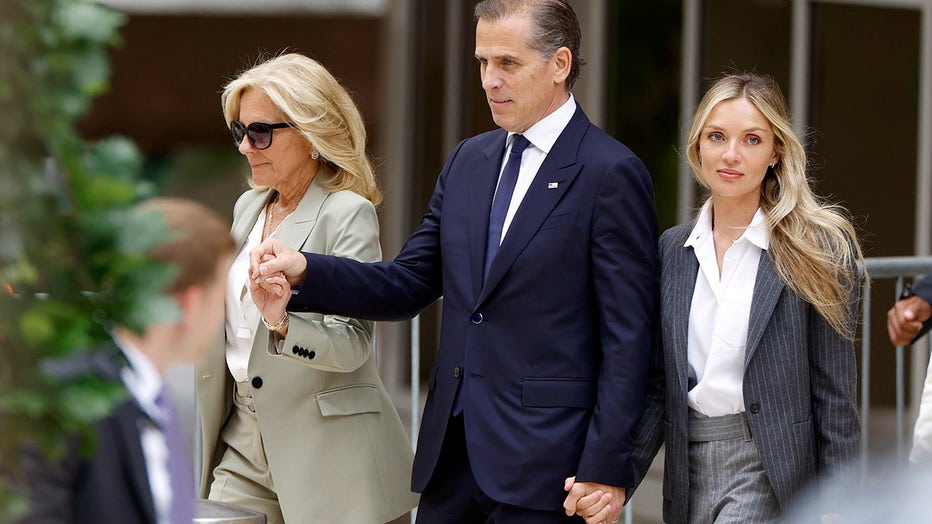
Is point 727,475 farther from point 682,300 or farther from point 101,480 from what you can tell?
point 101,480

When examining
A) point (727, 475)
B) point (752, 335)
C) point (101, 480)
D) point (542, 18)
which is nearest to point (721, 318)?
point (752, 335)

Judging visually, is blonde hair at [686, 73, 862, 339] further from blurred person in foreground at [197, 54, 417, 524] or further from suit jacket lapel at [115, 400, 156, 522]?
suit jacket lapel at [115, 400, 156, 522]

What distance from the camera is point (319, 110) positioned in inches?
139

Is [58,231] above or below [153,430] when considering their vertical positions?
above

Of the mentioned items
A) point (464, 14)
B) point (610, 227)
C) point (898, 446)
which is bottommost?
point (898, 446)

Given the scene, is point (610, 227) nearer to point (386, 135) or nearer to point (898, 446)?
point (898, 446)

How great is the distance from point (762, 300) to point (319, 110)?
1273 millimetres

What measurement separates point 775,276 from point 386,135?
7.13 metres

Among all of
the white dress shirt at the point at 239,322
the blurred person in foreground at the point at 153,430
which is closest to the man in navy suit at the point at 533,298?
the white dress shirt at the point at 239,322

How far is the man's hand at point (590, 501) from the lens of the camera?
304 cm

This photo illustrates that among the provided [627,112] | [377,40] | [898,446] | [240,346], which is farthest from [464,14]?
[240,346]

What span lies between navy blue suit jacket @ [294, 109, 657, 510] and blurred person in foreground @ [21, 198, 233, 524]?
1160 mm

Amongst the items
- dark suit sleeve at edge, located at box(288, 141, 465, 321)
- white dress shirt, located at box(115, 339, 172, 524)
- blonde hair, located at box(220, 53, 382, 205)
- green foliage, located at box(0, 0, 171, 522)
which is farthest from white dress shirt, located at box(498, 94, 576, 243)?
green foliage, located at box(0, 0, 171, 522)

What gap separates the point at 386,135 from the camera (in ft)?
33.1
